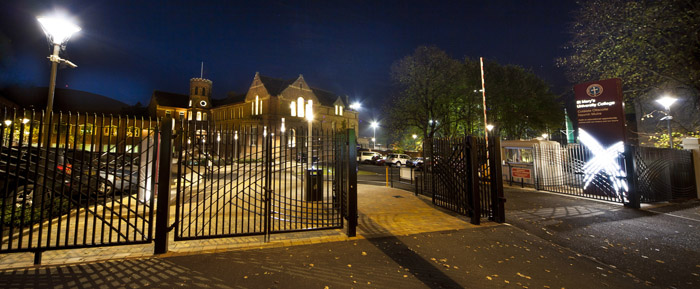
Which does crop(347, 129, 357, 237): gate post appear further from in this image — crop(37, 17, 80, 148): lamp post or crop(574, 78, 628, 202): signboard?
crop(574, 78, 628, 202): signboard

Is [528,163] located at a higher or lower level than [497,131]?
lower

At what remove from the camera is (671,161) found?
Answer: 10281 mm

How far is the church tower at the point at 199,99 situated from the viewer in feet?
155

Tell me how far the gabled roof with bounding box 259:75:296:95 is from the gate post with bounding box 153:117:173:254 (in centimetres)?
3517

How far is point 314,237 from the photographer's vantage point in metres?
5.52

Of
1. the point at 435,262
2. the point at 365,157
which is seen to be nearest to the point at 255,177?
the point at 435,262

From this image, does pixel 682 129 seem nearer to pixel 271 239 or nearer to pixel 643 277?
pixel 643 277

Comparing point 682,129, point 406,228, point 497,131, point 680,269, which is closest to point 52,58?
point 406,228

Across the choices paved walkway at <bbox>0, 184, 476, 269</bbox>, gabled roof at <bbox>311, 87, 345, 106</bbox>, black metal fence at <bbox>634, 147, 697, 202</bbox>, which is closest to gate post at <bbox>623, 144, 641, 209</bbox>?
black metal fence at <bbox>634, 147, 697, 202</bbox>

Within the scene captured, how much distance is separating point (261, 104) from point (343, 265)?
3767 centimetres

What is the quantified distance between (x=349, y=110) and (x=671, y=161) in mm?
44005

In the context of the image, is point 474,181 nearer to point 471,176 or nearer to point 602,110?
point 471,176

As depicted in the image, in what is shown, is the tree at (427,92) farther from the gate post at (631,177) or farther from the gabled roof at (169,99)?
the gabled roof at (169,99)

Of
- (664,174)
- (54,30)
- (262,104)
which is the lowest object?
(664,174)
